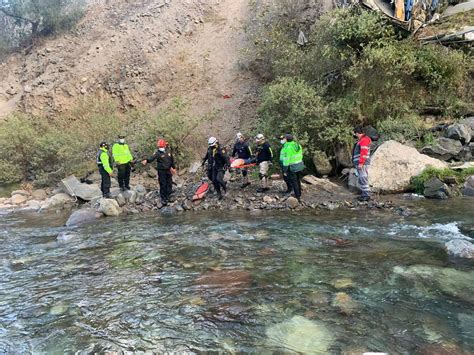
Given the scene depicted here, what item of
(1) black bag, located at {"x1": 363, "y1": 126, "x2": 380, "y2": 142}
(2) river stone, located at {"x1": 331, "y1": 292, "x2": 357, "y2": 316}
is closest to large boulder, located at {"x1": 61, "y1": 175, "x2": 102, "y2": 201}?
(1) black bag, located at {"x1": 363, "y1": 126, "x2": 380, "y2": 142}

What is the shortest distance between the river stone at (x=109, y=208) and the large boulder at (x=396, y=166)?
7.70m

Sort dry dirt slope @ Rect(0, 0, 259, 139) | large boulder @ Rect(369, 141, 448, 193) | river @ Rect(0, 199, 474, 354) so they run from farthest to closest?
dry dirt slope @ Rect(0, 0, 259, 139), large boulder @ Rect(369, 141, 448, 193), river @ Rect(0, 199, 474, 354)

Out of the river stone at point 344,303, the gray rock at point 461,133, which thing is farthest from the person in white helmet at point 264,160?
the river stone at point 344,303

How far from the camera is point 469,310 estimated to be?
502 cm

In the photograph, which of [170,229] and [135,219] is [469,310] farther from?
[135,219]

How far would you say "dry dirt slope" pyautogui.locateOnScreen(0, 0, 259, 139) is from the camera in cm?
2111

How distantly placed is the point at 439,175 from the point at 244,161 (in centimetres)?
580

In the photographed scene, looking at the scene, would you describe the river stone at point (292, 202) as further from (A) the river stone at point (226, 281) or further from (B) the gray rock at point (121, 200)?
(B) the gray rock at point (121, 200)

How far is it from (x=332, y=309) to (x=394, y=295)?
968mm

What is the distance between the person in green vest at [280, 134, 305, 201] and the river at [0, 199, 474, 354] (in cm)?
184

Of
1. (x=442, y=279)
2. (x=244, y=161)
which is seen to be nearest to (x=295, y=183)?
(x=244, y=161)

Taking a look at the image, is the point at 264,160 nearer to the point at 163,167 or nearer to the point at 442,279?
the point at 163,167

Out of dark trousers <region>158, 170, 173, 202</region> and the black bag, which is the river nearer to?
dark trousers <region>158, 170, 173, 202</region>

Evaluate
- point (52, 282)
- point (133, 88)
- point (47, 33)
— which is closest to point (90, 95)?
point (133, 88)
